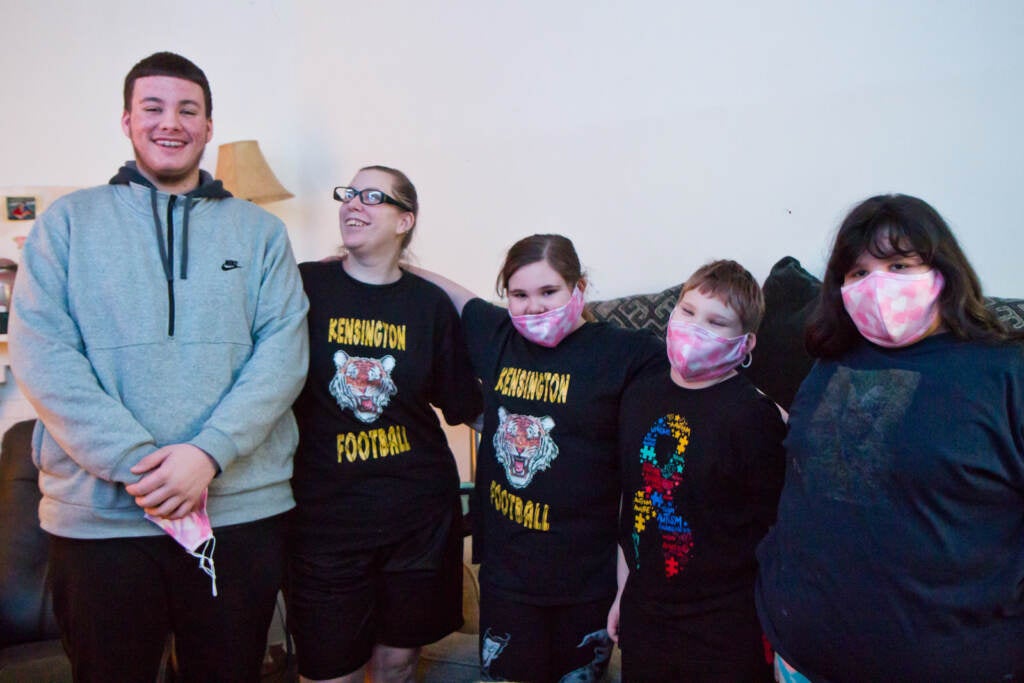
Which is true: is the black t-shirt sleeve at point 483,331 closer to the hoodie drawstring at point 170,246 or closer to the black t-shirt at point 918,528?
the hoodie drawstring at point 170,246

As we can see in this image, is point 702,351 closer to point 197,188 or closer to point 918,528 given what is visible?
point 918,528

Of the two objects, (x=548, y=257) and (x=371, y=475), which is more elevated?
(x=548, y=257)

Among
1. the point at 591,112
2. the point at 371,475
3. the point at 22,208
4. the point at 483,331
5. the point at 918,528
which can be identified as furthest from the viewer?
the point at 22,208

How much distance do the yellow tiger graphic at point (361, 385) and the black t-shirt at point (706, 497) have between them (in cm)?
62

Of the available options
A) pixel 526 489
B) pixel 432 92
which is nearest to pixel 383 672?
pixel 526 489

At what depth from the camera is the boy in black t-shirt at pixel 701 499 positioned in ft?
4.45

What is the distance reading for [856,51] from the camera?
2.22 meters

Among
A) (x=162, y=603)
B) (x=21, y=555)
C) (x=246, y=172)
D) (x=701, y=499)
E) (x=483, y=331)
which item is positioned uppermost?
(x=246, y=172)

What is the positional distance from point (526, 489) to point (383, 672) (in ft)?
2.06

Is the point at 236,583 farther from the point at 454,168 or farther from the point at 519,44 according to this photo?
the point at 519,44

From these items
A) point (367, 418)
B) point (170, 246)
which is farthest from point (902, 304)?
point (170, 246)

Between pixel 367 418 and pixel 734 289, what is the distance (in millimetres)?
863

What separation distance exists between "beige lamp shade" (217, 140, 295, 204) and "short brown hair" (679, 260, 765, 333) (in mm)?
2104

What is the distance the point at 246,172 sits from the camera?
2.99 metres
